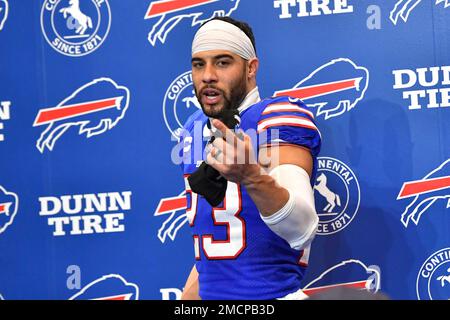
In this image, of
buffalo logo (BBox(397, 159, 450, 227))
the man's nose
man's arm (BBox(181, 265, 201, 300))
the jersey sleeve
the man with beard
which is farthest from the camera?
buffalo logo (BBox(397, 159, 450, 227))

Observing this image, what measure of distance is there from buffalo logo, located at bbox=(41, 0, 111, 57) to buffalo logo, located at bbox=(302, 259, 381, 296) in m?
1.20

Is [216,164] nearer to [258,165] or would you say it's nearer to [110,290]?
[258,165]

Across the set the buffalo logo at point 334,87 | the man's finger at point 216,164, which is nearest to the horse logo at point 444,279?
the buffalo logo at point 334,87

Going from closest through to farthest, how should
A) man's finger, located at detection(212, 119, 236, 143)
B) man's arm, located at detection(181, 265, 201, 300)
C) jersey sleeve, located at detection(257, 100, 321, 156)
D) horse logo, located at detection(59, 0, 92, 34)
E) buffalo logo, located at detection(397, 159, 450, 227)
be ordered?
1. man's finger, located at detection(212, 119, 236, 143)
2. jersey sleeve, located at detection(257, 100, 321, 156)
3. man's arm, located at detection(181, 265, 201, 300)
4. buffalo logo, located at detection(397, 159, 450, 227)
5. horse logo, located at detection(59, 0, 92, 34)

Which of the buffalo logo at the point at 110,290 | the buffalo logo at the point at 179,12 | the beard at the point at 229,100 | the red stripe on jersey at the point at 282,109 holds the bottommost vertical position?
the buffalo logo at the point at 110,290

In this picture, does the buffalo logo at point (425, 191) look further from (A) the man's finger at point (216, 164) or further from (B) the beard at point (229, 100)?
(A) the man's finger at point (216, 164)

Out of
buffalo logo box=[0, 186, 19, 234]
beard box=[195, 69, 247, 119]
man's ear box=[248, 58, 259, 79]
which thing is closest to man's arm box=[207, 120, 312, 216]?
beard box=[195, 69, 247, 119]

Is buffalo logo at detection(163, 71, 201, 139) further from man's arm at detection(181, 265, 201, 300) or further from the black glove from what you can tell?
the black glove

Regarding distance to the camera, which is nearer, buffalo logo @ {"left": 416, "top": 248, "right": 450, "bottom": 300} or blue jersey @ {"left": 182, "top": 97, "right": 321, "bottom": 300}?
blue jersey @ {"left": 182, "top": 97, "right": 321, "bottom": 300}

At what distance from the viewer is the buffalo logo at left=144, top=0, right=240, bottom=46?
106 inches

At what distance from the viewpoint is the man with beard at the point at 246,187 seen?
177 cm

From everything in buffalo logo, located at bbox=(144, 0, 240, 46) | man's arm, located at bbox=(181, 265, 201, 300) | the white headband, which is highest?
buffalo logo, located at bbox=(144, 0, 240, 46)

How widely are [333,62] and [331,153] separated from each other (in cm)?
A: 32
